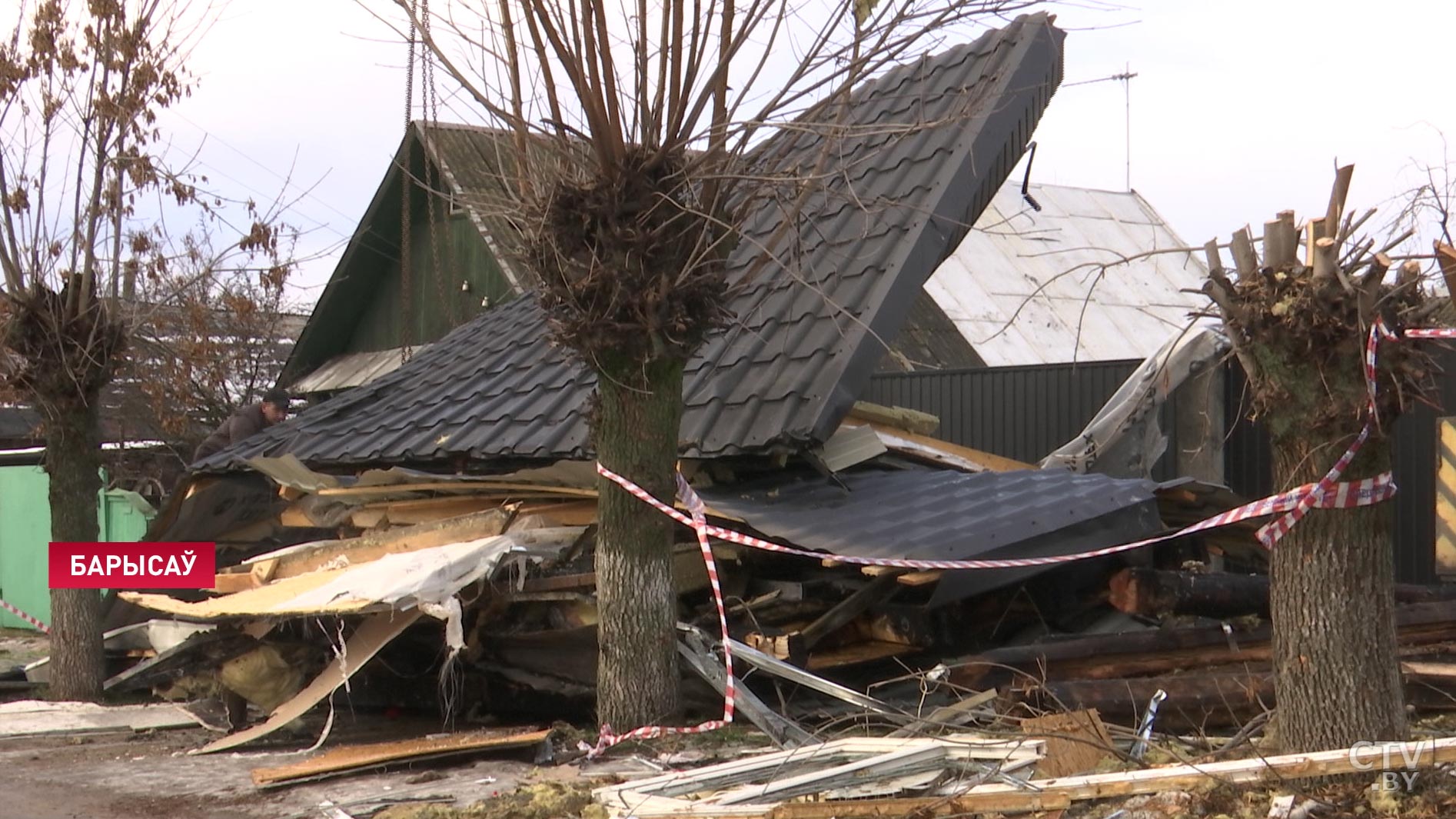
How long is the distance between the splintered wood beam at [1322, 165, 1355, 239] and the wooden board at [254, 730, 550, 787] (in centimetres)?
419

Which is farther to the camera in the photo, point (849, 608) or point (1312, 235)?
point (849, 608)

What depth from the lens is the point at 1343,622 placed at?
5102 millimetres

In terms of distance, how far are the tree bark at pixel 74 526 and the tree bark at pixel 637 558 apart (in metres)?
5.79

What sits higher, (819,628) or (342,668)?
(819,628)

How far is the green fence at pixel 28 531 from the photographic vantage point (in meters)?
16.4

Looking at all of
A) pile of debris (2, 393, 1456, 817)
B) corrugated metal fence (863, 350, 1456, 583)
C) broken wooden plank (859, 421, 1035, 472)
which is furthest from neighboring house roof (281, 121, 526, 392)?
pile of debris (2, 393, 1456, 817)

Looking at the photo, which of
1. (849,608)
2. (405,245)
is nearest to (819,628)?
(849,608)

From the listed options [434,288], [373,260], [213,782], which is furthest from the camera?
[373,260]

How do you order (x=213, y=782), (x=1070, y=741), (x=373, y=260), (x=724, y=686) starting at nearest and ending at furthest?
(x=1070, y=741), (x=724, y=686), (x=213, y=782), (x=373, y=260)

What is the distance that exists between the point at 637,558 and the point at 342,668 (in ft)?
5.91

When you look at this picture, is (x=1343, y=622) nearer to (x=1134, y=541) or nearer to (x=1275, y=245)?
(x=1275, y=245)

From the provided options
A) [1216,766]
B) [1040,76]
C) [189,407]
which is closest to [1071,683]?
[1216,766]

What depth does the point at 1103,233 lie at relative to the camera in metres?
24.9

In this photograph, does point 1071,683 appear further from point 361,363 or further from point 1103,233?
point 1103,233
